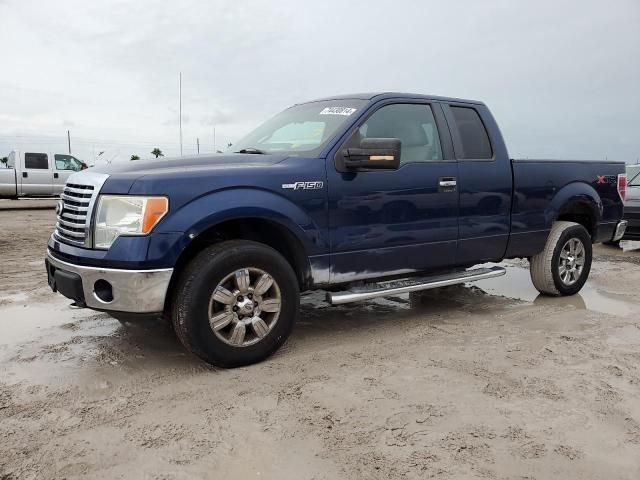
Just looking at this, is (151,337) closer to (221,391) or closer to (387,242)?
(221,391)

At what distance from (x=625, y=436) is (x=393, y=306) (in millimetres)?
2881

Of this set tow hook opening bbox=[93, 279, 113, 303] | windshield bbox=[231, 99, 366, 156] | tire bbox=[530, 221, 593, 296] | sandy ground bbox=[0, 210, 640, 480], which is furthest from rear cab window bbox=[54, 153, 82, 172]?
tow hook opening bbox=[93, 279, 113, 303]

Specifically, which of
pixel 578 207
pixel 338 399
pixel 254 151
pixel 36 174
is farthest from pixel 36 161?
pixel 338 399

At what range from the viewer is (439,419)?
2982 mm

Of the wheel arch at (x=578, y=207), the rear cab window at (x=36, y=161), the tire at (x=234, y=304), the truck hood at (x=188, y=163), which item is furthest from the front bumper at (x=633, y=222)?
the rear cab window at (x=36, y=161)

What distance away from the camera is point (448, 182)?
15.4 ft

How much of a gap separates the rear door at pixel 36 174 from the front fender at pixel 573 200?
16.8m

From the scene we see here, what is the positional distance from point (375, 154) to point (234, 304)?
4.67 feet

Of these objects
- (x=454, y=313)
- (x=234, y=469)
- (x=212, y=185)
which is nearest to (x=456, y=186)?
(x=454, y=313)

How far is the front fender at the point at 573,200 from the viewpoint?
5598 millimetres

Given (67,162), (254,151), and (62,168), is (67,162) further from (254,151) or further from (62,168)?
(254,151)

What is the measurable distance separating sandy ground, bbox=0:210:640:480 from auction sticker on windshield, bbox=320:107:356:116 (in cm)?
176

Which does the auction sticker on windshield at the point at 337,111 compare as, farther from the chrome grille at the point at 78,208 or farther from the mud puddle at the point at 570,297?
the mud puddle at the point at 570,297

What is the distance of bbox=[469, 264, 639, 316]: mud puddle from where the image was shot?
18.2ft
